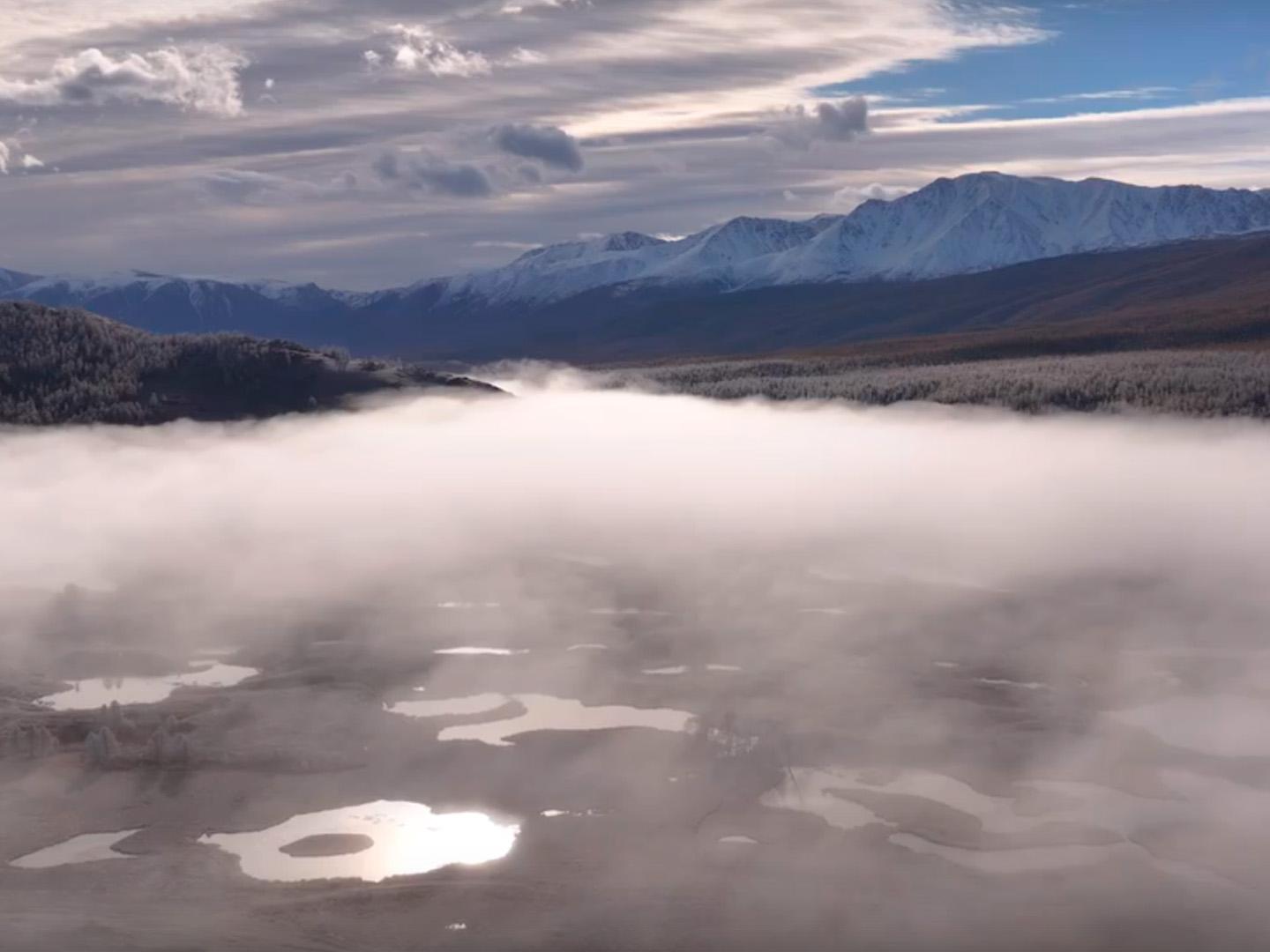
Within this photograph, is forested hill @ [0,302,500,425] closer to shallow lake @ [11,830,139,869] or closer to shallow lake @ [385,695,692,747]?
shallow lake @ [385,695,692,747]

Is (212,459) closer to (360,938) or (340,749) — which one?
(340,749)

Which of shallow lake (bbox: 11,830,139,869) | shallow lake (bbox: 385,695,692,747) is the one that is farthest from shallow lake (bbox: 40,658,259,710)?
shallow lake (bbox: 11,830,139,869)

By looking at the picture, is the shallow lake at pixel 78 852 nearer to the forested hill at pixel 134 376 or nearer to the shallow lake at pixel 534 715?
the shallow lake at pixel 534 715

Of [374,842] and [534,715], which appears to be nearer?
[374,842]

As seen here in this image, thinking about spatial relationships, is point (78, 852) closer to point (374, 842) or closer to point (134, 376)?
point (374, 842)

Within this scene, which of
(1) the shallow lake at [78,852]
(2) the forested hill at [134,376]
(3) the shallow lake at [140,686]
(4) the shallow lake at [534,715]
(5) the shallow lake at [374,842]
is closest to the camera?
(5) the shallow lake at [374,842]

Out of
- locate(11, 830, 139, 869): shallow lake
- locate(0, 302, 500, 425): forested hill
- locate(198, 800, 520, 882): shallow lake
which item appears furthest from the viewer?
locate(0, 302, 500, 425): forested hill

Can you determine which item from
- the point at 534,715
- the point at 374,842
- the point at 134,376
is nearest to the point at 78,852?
the point at 374,842

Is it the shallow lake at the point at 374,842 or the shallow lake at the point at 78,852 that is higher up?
the shallow lake at the point at 78,852

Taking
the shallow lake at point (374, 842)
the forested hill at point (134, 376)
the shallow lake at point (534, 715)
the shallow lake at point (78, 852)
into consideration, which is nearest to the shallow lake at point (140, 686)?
the shallow lake at point (534, 715)
